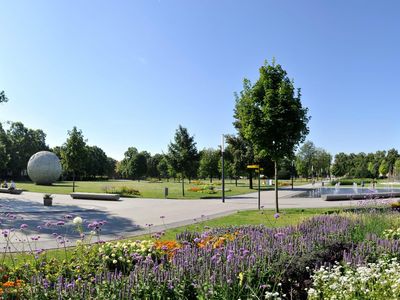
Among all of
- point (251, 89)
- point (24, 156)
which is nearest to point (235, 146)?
point (251, 89)

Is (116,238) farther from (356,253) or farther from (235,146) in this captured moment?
(235,146)

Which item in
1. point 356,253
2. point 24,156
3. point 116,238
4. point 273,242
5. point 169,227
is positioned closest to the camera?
point 356,253

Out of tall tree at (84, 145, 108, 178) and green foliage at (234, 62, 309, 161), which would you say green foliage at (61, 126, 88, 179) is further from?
tall tree at (84, 145, 108, 178)

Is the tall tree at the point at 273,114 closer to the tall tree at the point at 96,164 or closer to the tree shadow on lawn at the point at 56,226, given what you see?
the tree shadow on lawn at the point at 56,226

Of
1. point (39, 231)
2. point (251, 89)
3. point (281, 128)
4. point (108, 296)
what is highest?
point (251, 89)

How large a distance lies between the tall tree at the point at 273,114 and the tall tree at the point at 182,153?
47.0ft

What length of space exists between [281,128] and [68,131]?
86.1ft

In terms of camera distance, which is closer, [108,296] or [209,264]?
[108,296]

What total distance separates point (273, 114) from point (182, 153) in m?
15.8

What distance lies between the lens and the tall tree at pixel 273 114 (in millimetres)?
16922

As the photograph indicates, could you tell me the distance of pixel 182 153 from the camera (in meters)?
31.6

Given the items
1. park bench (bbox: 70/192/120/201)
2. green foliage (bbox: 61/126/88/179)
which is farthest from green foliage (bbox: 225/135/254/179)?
park bench (bbox: 70/192/120/201)

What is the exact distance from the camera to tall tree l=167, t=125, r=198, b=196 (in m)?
31.8

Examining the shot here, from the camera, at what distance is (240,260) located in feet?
Answer: 15.2
